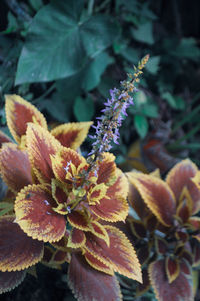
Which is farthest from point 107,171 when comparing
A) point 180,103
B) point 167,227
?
point 180,103

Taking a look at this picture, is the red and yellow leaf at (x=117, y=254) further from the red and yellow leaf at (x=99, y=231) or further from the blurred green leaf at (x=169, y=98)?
the blurred green leaf at (x=169, y=98)

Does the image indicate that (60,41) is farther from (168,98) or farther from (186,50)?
(186,50)

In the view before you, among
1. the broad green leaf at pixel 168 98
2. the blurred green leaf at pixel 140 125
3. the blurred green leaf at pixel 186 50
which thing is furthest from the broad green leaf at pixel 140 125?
the blurred green leaf at pixel 186 50

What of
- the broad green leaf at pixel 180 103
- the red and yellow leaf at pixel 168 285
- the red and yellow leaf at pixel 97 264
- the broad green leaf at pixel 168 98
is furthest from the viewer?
the broad green leaf at pixel 180 103

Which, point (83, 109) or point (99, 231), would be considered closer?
point (99, 231)

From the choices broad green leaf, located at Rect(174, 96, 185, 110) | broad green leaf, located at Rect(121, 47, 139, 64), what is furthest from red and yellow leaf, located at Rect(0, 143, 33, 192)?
broad green leaf, located at Rect(174, 96, 185, 110)

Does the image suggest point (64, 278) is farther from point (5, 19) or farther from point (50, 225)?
point (5, 19)

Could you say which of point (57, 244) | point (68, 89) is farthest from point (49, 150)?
point (68, 89)
